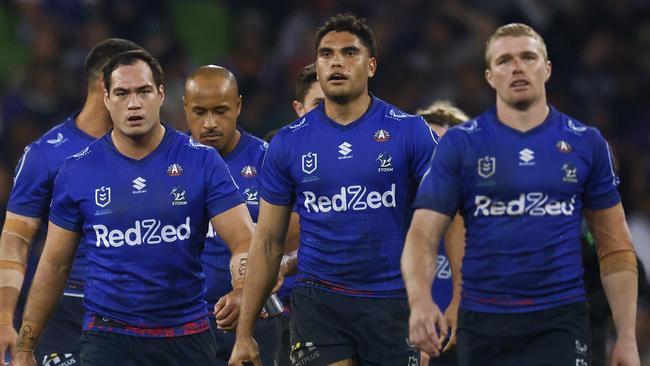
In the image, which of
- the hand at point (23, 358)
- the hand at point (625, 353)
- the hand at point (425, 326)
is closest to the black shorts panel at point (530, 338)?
the hand at point (625, 353)

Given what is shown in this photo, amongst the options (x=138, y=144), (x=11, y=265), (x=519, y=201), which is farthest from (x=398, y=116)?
(x=11, y=265)

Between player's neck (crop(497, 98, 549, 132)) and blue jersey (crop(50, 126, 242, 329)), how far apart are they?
1.64 meters

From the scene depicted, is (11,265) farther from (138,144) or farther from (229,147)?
(229,147)

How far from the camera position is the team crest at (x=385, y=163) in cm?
723

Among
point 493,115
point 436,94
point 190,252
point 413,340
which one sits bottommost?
point 413,340

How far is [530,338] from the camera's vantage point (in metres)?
6.25

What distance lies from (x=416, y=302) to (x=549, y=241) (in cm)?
73

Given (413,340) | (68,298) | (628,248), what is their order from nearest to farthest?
(413,340), (628,248), (68,298)

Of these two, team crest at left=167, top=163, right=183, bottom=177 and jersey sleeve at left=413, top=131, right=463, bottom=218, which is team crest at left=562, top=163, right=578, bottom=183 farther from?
team crest at left=167, top=163, right=183, bottom=177

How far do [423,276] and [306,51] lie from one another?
9.65m

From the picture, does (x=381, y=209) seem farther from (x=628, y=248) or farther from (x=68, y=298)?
(x=68, y=298)

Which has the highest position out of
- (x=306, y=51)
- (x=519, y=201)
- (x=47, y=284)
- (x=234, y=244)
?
(x=306, y=51)

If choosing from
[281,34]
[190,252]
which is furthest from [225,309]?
[281,34]

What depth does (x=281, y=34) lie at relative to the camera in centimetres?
1612
